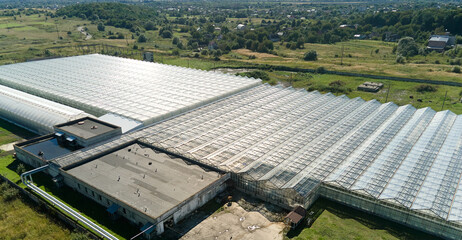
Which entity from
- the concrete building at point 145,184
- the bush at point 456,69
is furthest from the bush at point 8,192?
the bush at point 456,69

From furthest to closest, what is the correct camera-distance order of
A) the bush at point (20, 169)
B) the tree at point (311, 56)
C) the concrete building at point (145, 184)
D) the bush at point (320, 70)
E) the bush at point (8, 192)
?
the tree at point (311, 56) < the bush at point (320, 70) < the bush at point (20, 169) < the bush at point (8, 192) < the concrete building at point (145, 184)

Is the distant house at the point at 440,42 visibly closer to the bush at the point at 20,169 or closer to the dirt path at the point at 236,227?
the dirt path at the point at 236,227

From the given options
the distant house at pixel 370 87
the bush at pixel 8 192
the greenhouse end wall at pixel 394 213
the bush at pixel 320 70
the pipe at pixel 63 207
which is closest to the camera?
the greenhouse end wall at pixel 394 213

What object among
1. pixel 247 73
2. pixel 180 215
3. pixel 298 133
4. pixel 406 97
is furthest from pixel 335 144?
pixel 247 73

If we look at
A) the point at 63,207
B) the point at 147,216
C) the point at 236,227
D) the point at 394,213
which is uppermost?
the point at 147,216

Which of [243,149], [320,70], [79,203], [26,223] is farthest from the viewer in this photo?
[320,70]

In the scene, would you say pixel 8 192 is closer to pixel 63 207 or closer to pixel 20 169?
pixel 20 169

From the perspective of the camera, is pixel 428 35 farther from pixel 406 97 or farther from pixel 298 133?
pixel 298 133

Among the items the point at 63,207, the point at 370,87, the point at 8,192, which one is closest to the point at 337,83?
the point at 370,87
